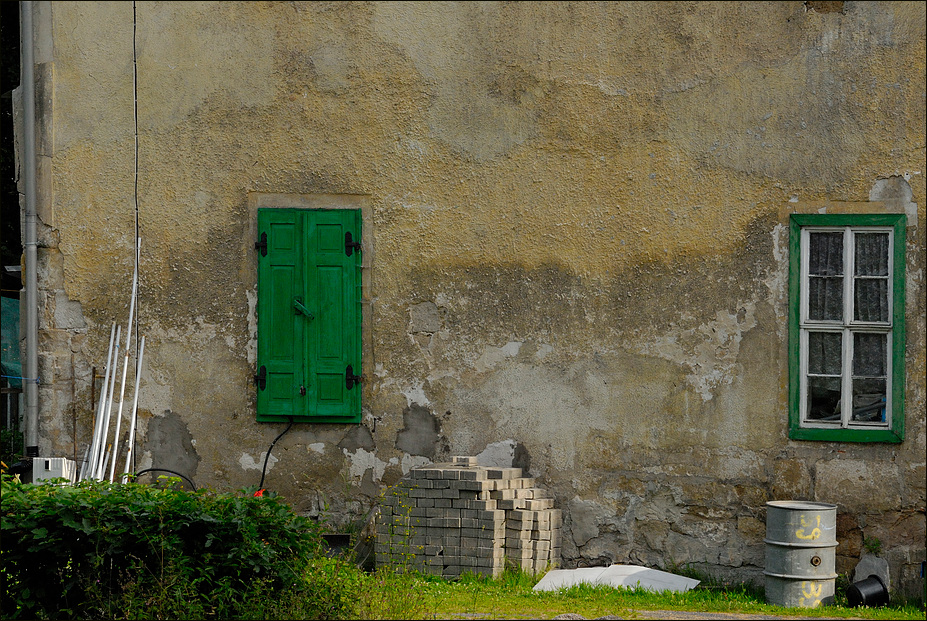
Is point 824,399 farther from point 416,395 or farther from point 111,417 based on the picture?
point 111,417

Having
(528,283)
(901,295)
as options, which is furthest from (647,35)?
(901,295)

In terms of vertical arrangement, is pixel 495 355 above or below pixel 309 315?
below

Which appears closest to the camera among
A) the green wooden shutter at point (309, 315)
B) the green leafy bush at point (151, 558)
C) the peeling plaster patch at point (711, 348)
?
the green leafy bush at point (151, 558)

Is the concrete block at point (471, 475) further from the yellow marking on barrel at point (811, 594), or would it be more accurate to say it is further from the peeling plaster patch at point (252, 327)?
the yellow marking on barrel at point (811, 594)

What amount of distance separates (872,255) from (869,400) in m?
1.09

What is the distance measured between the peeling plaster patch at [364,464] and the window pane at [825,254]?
12.0 ft

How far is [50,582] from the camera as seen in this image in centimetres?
536

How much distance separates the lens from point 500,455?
7465 millimetres

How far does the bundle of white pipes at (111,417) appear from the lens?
7.39m

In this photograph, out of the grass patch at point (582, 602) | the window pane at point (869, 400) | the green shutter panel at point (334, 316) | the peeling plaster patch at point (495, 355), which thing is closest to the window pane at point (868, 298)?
the window pane at point (869, 400)

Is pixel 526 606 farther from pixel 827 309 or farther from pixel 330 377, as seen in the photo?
pixel 827 309

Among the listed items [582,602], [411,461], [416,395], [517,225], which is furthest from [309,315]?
[582,602]

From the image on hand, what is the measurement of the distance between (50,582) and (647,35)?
5655mm

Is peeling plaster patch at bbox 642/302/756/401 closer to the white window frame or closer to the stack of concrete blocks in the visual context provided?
the white window frame
